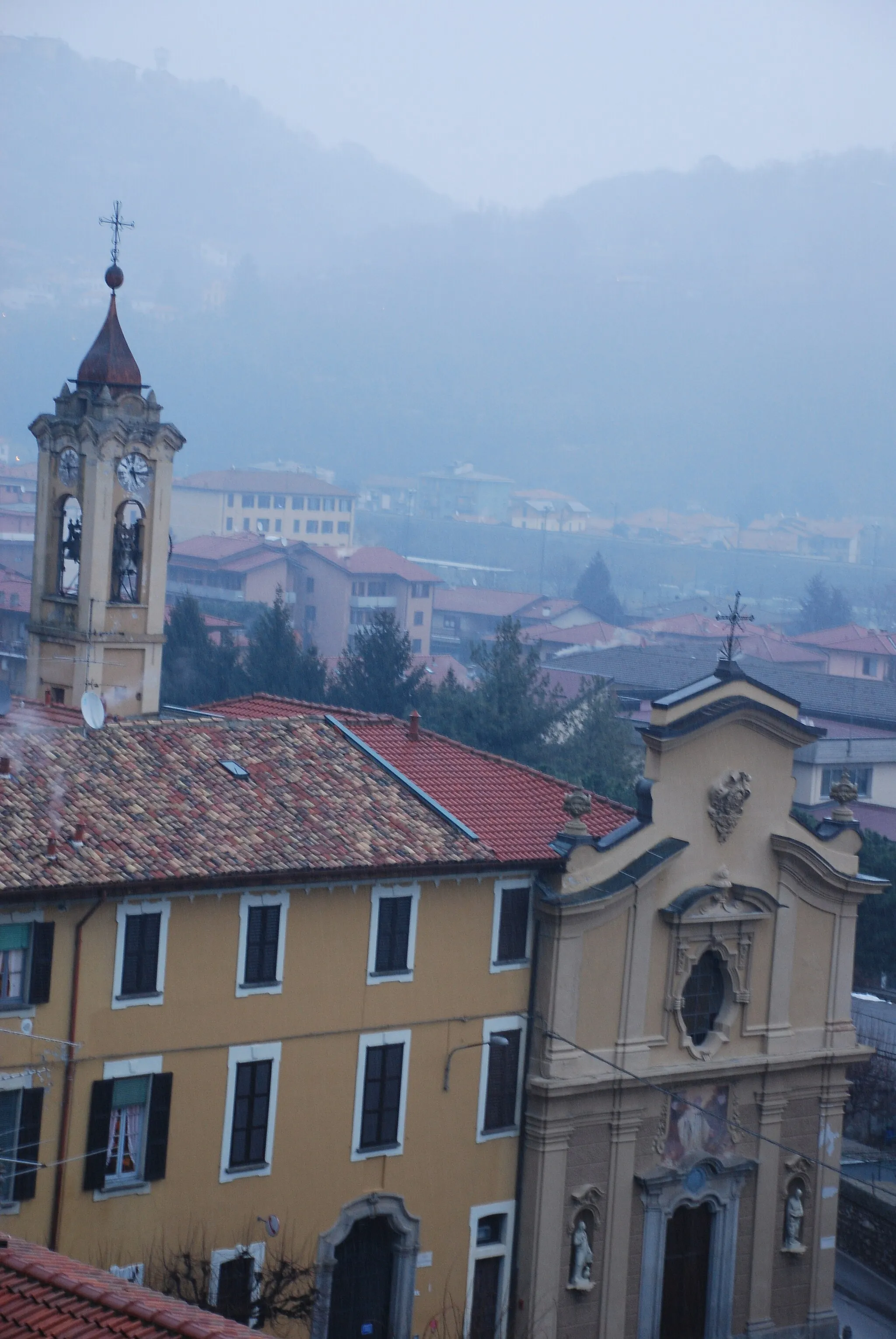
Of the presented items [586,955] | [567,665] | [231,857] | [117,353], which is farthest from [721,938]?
[567,665]

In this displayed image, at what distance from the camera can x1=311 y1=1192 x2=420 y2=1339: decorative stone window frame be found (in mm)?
21438

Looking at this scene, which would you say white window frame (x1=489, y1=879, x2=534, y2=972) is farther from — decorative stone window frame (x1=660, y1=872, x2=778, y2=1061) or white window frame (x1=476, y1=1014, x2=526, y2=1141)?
decorative stone window frame (x1=660, y1=872, x2=778, y2=1061)

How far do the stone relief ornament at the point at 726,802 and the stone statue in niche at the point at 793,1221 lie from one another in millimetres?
5615

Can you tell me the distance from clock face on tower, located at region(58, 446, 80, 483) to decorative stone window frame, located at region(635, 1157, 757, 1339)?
1593 centimetres

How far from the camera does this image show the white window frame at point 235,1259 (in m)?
20.3

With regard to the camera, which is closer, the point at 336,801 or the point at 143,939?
the point at 143,939

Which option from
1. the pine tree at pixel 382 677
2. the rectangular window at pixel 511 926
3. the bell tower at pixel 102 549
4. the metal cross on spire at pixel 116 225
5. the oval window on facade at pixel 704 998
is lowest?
the oval window on facade at pixel 704 998

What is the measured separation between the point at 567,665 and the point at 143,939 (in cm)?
7693

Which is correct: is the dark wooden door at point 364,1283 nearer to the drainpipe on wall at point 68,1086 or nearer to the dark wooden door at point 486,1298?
the dark wooden door at point 486,1298

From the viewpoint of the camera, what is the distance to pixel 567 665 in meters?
95.9

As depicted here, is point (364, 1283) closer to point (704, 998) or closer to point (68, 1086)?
Answer: point (68, 1086)

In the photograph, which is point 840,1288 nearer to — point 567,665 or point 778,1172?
point 778,1172

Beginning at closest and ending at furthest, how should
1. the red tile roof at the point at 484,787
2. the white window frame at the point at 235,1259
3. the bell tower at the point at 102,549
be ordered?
the white window frame at the point at 235,1259 < the red tile roof at the point at 484,787 < the bell tower at the point at 102,549

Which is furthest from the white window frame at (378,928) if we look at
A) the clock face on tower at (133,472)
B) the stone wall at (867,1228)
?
the clock face on tower at (133,472)
